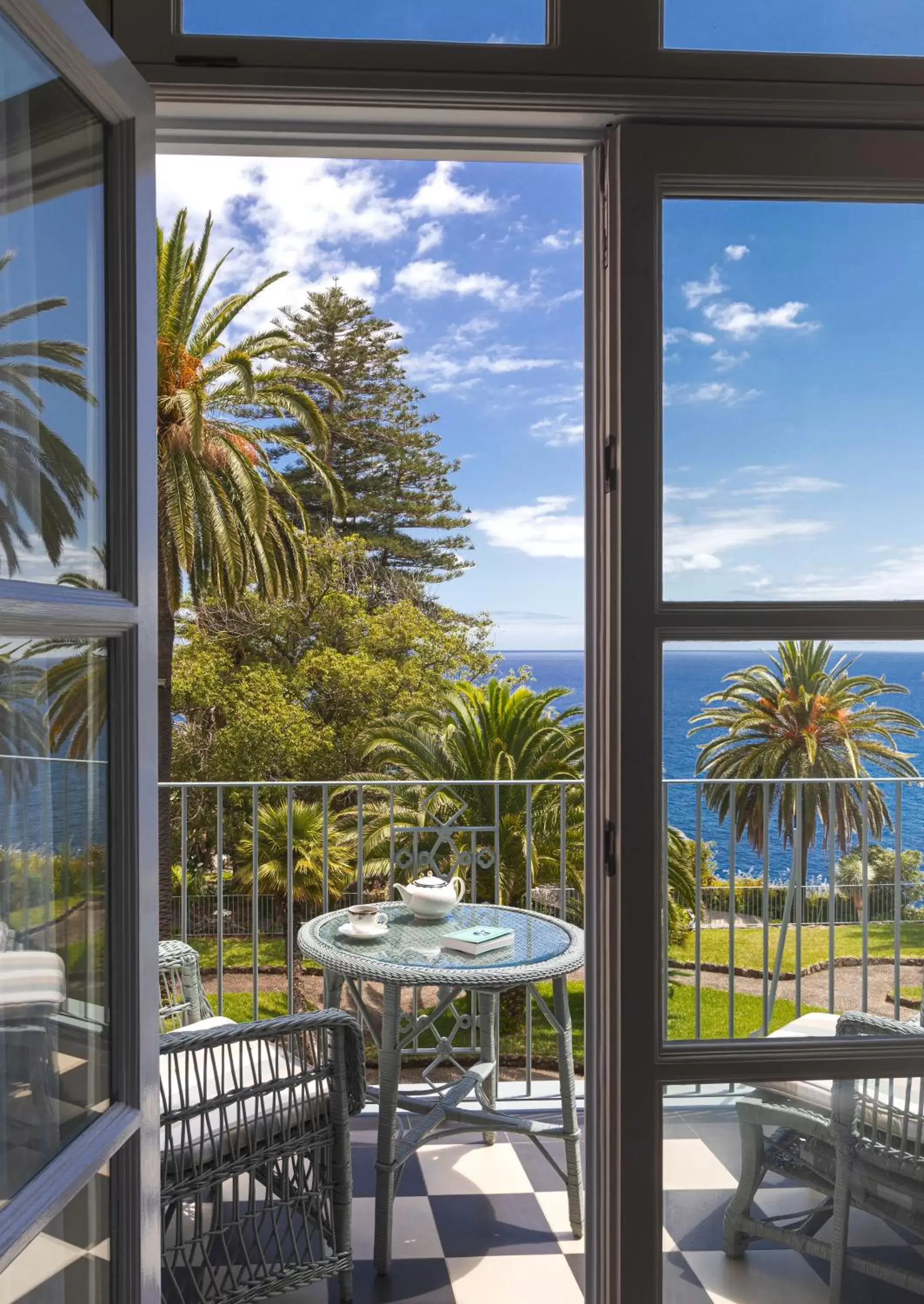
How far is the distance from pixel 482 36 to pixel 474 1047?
111 inches

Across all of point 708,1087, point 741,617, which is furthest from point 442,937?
point 741,617

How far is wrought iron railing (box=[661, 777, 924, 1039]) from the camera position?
134cm

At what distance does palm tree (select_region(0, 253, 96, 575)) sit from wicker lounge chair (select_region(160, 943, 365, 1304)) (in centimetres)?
101

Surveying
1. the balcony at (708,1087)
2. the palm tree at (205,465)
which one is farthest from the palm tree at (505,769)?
the balcony at (708,1087)

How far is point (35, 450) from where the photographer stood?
0.98m

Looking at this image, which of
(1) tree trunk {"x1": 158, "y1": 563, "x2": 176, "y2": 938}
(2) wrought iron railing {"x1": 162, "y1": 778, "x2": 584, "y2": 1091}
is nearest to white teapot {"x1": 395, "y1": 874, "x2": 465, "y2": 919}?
(2) wrought iron railing {"x1": 162, "y1": 778, "x2": 584, "y2": 1091}

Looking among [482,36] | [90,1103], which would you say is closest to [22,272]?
[482,36]

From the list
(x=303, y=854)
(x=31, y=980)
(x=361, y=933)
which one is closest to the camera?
(x=31, y=980)

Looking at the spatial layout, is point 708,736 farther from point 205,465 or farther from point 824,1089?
point 205,465

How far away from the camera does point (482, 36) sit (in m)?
1.28

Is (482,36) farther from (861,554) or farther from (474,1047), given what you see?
(474,1047)

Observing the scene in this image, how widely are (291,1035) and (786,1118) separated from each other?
0.94m

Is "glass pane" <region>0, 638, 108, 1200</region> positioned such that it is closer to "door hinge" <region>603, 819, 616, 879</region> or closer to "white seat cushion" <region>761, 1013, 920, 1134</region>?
"door hinge" <region>603, 819, 616, 879</region>

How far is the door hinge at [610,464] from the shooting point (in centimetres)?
134
